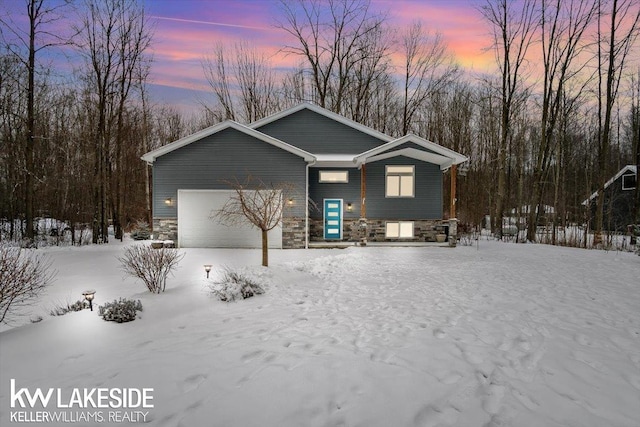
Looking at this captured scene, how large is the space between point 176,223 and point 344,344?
11.3 meters

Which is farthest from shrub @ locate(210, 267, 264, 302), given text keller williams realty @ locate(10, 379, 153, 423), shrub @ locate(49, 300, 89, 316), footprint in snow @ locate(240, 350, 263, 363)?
text keller williams realty @ locate(10, 379, 153, 423)

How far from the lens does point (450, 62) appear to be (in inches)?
861

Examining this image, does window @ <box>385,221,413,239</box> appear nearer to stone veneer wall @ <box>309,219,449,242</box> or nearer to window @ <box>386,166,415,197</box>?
stone veneer wall @ <box>309,219,449,242</box>

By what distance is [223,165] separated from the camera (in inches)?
503

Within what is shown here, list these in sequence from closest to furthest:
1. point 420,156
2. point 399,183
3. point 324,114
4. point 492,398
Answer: point 492,398 < point 420,156 < point 399,183 < point 324,114

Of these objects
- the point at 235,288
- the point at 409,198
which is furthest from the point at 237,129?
the point at 235,288

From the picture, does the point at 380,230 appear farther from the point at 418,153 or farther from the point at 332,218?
the point at 418,153

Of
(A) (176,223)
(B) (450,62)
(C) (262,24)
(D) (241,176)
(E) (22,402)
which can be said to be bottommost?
(E) (22,402)

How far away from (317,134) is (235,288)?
A: 37.4 feet

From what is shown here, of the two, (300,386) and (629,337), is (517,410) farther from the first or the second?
(629,337)

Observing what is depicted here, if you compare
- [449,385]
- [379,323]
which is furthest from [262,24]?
[449,385]

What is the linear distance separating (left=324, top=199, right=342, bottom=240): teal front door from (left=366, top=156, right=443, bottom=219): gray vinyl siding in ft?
4.77

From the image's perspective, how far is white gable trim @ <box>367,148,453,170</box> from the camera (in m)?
13.2

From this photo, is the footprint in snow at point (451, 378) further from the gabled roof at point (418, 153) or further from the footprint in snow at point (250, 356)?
the gabled roof at point (418, 153)
